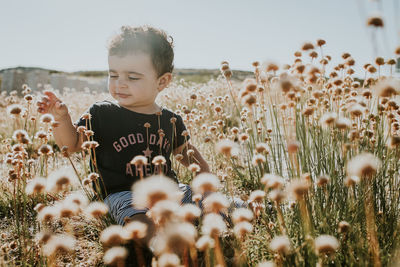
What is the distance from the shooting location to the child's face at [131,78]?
2018mm

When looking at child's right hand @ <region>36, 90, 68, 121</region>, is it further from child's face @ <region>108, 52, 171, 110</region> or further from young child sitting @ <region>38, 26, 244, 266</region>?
child's face @ <region>108, 52, 171, 110</region>

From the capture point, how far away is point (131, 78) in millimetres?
2055

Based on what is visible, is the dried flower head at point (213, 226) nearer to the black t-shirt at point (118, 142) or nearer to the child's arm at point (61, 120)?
the black t-shirt at point (118, 142)

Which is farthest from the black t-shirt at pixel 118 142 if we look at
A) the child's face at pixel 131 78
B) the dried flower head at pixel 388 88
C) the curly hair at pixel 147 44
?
the dried flower head at pixel 388 88

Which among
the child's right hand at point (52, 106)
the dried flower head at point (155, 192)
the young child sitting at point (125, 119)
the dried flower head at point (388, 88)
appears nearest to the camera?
the dried flower head at point (155, 192)

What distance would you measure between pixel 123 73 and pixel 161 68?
1.13 ft

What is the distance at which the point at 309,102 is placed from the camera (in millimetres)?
1526

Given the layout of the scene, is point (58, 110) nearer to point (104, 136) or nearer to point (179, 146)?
point (104, 136)

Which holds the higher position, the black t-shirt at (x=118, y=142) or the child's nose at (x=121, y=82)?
the child's nose at (x=121, y=82)

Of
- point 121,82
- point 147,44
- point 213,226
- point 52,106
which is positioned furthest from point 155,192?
point 147,44

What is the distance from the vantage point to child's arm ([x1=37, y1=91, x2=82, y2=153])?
173 centimetres

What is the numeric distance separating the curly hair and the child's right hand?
0.51m

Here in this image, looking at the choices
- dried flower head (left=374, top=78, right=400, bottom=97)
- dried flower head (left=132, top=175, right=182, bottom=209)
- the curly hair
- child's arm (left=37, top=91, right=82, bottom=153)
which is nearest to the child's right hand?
child's arm (left=37, top=91, right=82, bottom=153)

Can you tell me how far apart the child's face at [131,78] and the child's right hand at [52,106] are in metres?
0.38
